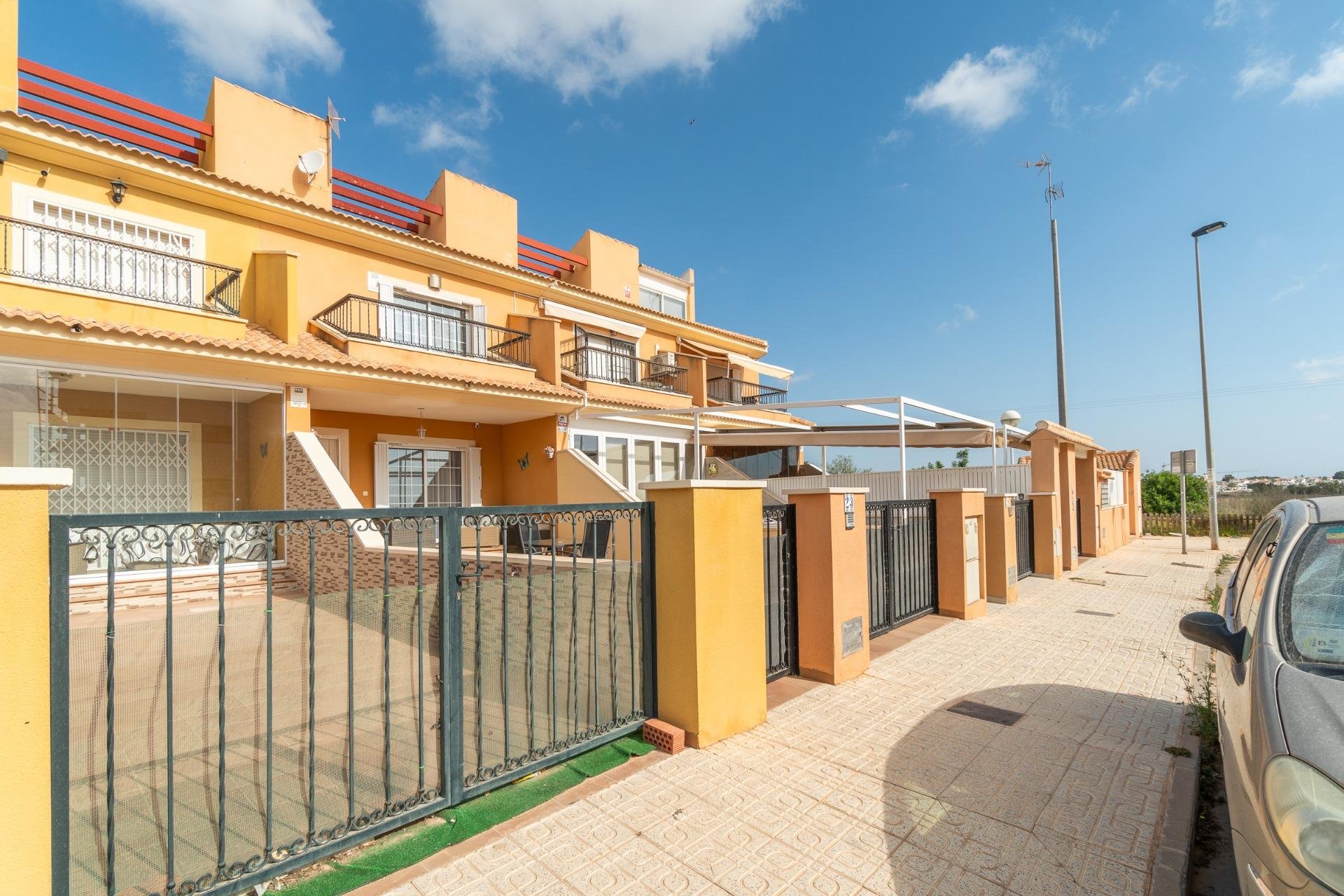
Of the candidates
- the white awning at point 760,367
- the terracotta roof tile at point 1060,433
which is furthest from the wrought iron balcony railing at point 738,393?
the terracotta roof tile at point 1060,433

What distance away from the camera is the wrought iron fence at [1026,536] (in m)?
12.1

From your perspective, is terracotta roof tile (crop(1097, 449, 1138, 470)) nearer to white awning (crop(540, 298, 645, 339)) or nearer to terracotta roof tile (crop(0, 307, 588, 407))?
white awning (crop(540, 298, 645, 339))

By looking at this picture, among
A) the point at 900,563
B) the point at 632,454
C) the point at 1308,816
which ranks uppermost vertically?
the point at 632,454

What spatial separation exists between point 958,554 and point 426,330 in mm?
11606

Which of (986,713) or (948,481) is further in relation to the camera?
(948,481)

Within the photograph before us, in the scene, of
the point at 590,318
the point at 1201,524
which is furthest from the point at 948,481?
the point at 1201,524

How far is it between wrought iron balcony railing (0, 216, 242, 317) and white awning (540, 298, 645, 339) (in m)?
7.40

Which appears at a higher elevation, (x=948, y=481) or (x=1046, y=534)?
(x=948, y=481)

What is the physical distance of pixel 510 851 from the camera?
316cm

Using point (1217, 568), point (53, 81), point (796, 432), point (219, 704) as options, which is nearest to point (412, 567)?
point (219, 704)

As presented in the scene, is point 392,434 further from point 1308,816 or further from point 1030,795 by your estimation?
point 1308,816

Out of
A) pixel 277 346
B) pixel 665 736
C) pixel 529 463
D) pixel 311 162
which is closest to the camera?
pixel 665 736

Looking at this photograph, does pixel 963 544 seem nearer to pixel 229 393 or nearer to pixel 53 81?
pixel 229 393

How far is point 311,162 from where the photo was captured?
12906mm
